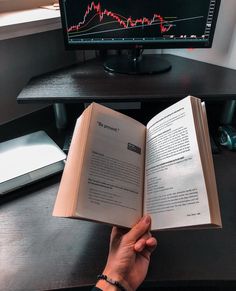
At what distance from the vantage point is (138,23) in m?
0.83

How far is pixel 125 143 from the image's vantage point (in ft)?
2.05

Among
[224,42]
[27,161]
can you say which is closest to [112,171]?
[27,161]

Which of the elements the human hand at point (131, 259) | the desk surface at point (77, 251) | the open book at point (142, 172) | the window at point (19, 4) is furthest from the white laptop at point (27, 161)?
the window at point (19, 4)

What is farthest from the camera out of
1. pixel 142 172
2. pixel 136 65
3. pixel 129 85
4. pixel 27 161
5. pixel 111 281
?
pixel 136 65

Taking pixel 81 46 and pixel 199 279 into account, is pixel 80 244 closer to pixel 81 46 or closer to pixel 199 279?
pixel 199 279

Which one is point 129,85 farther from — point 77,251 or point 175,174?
point 77,251

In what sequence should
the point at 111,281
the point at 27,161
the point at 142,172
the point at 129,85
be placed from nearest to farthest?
the point at 111,281
the point at 142,172
the point at 27,161
the point at 129,85

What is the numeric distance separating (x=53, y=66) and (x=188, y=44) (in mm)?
570

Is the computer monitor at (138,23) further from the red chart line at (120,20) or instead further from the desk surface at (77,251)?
the desk surface at (77,251)

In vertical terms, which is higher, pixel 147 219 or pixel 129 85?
pixel 129 85

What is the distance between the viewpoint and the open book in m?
0.49

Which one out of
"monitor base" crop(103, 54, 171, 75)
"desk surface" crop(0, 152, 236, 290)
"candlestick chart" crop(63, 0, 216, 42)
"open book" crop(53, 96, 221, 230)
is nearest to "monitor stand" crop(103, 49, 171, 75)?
"monitor base" crop(103, 54, 171, 75)

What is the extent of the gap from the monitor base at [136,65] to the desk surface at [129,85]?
0.02m

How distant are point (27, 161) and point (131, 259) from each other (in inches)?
15.9
